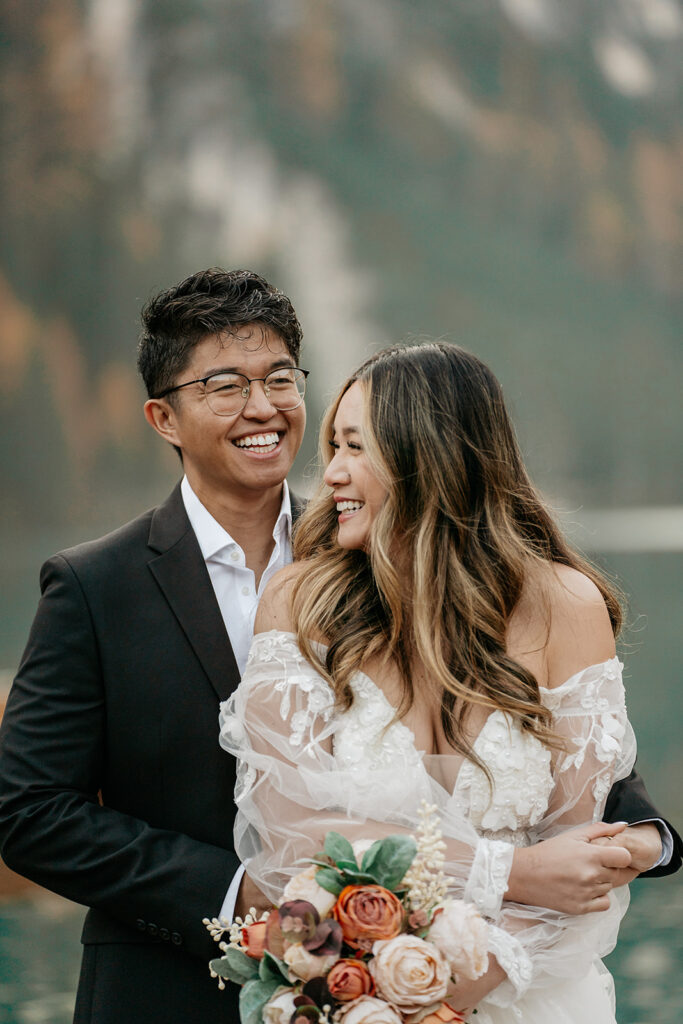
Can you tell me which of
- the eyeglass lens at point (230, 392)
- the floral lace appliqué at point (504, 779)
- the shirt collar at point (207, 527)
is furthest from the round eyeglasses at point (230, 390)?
the floral lace appliqué at point (504, 779)

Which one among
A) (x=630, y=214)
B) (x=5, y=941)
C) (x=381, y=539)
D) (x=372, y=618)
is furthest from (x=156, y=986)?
(x=630, y=214)

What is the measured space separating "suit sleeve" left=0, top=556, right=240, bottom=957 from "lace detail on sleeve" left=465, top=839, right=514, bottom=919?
0.49 meters

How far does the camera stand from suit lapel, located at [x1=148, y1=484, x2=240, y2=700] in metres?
2.41

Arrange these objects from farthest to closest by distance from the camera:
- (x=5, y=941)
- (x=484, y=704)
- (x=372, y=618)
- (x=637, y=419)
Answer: (x=637, y=419) → (x=5, y=941) → (x=372, y=618) → (x=484, y=704)

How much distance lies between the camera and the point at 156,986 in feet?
7.71

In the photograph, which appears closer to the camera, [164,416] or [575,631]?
[575,631]

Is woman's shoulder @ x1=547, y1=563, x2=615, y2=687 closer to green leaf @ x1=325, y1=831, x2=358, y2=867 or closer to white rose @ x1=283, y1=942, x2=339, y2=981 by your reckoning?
green leaf @ x1=325, y1=831, x2=358, y2=867

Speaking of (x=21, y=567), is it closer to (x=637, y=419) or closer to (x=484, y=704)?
(x=637, y=419)

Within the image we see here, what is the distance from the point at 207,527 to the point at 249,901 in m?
0.83

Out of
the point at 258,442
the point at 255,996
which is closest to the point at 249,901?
the point at 255,996

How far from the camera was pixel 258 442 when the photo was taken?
2592 mm

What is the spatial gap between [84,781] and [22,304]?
14.9 meters

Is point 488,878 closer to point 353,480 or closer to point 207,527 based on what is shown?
point 353,480

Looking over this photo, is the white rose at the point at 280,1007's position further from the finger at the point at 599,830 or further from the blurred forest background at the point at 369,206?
the blurred forest background at the point at 369,206
